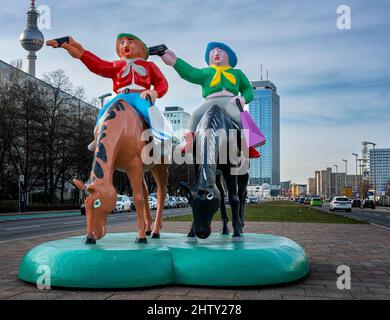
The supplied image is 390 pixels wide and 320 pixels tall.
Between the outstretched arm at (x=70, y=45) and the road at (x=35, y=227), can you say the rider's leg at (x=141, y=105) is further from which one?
the road at (x=35, y=227)

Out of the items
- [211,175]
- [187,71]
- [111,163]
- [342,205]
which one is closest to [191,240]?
[211,175]

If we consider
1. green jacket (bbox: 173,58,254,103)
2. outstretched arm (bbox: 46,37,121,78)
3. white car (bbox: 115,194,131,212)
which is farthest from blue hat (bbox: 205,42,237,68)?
white car (bbox: 115,194,131,212)

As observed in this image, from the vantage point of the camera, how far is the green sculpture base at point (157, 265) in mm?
5977

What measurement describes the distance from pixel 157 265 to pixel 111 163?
1661 mm

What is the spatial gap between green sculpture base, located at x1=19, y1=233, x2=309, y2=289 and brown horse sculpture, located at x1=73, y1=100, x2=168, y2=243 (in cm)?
49

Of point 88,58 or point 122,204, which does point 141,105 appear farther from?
point 122,204

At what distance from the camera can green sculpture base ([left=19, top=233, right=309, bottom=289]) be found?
5.98 metres

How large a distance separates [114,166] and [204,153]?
60.4 inches

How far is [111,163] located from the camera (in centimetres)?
671

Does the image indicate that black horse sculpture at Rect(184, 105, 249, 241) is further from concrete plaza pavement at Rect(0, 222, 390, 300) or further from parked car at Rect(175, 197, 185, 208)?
parked car at Rect(175, 197, 185, 208)

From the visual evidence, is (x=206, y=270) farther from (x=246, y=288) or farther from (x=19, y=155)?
(x=19, y=155)

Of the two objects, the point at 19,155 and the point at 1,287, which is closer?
the point at 1,287

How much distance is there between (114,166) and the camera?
7.15 m
